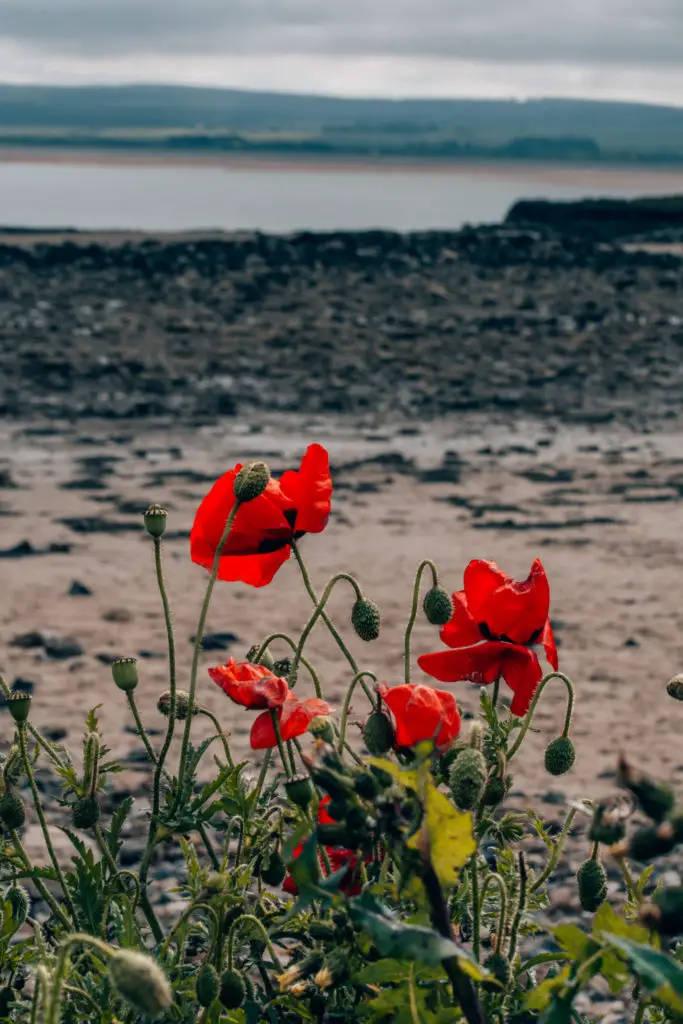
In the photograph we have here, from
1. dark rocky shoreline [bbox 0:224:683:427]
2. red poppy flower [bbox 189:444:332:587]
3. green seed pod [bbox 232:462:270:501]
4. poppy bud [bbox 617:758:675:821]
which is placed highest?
green seed pod [bbox 232:462:270:501]

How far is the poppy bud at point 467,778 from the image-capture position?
1.26 metres

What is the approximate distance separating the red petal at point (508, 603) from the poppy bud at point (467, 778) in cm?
28

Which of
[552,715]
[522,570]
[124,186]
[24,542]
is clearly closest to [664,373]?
[522,570]

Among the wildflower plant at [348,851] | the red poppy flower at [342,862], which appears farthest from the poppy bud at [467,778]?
the red poppy flower at [342,862]

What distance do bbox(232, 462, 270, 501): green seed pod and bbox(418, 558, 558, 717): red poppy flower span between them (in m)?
0.25

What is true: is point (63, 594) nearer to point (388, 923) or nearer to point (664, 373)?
point (388, 923)

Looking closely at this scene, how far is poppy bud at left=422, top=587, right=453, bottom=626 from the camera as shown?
1731 millimetres

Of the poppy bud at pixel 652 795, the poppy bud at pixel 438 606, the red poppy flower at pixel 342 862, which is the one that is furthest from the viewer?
the poppy bud at pixel 438 606

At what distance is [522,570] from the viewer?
642 cm

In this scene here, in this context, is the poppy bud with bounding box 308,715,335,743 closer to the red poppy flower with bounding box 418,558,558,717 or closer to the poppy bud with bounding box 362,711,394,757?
the poppy bud with bounding box 362,711,394,757

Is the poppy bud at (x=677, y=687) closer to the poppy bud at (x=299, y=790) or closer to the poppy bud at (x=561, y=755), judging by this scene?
the poppy bud at (x=561, y=755)

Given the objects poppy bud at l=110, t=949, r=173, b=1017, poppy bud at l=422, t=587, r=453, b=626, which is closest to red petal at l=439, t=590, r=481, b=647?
poppy bud at l=422, t=587, r=453, b=626

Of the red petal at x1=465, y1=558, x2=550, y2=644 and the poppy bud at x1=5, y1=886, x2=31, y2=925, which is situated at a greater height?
the red petal at x1=465, y1=558, x2=550, y2=644

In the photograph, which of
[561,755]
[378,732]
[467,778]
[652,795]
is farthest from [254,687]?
[652,795]
